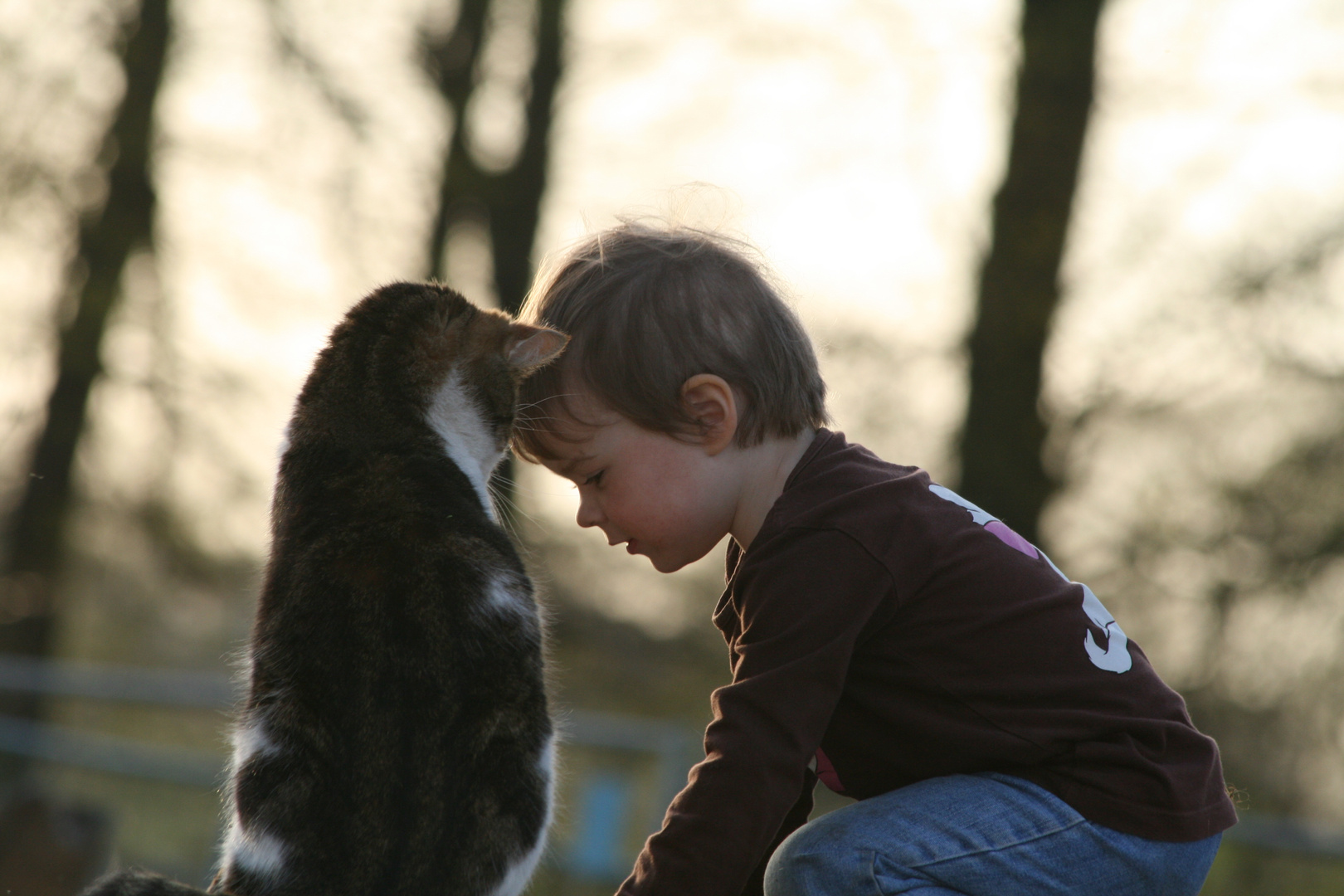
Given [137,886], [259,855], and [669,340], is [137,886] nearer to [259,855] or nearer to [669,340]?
Answer: [259,855]

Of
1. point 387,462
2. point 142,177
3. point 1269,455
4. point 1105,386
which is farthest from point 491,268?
point 387,462

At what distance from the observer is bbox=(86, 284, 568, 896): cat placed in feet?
6.36

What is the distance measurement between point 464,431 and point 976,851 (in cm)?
122

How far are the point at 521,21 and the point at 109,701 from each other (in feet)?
17.0

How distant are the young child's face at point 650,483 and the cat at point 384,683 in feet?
0.64

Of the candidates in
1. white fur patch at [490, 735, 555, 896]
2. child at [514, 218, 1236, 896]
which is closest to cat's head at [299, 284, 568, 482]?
child at [514, 218, 1236, 896]

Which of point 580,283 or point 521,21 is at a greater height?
point 521,21

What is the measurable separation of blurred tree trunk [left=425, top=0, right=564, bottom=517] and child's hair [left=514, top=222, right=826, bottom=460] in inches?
197

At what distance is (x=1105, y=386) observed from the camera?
265 inches

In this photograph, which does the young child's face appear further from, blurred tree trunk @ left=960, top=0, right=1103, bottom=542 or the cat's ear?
blurred tree trunk @ left=960, top=0, right=1103, bottom=542

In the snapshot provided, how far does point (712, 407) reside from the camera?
2.37 m

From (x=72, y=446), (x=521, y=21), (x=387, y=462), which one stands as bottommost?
(x=72, y=446)

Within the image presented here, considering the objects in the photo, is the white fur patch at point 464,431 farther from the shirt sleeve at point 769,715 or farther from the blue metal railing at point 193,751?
the blue metal railing at point 193,751

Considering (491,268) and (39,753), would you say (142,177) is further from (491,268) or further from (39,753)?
(39,753)
